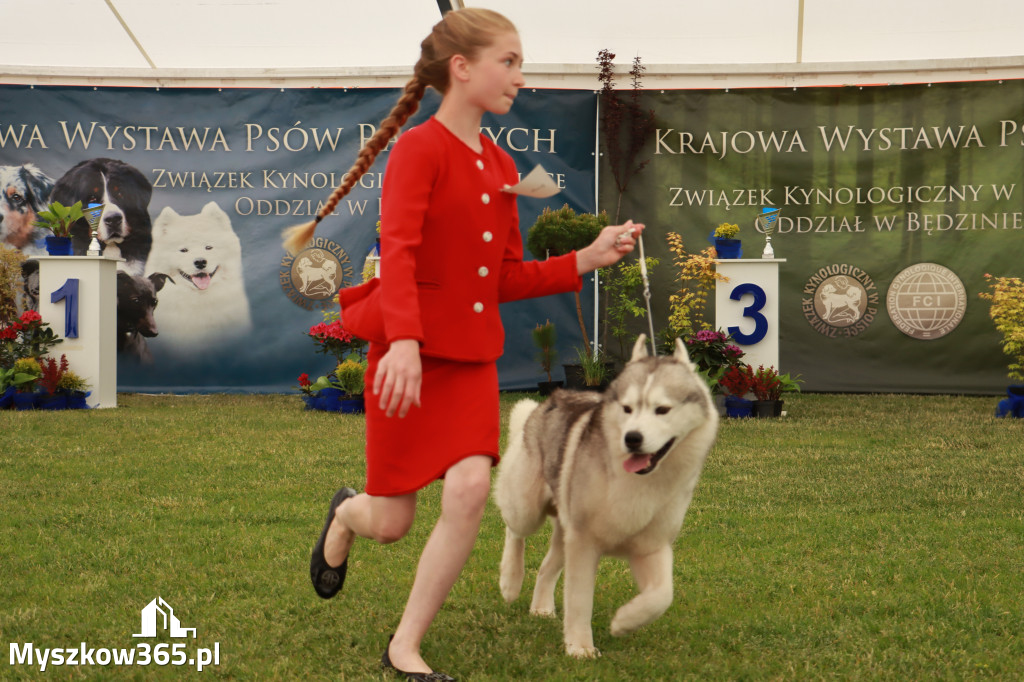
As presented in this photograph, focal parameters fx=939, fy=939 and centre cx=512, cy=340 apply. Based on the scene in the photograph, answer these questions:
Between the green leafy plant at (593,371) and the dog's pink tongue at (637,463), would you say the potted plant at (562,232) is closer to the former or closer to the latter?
the green leafy plant at (593,371)

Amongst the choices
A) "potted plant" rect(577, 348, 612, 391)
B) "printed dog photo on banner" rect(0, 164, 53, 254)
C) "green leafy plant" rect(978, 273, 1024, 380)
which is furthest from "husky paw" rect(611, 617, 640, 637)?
"printed dog photo on banner" rect(0, 164, 53, 254)

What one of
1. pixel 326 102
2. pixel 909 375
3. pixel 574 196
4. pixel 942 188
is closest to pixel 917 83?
pixel 942 188

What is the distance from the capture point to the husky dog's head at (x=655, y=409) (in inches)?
99.0

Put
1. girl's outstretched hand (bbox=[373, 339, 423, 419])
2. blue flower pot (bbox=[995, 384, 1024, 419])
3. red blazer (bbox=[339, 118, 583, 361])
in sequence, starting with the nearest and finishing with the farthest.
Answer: girl's outstretched hand (bbox=[373, 339, 423, 419]), red blazer (bbox=[339, 118, 583, 361]), blue flower pot (bbox=[995, 384, 1024, 419])

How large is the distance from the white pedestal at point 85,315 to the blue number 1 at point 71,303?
3cm

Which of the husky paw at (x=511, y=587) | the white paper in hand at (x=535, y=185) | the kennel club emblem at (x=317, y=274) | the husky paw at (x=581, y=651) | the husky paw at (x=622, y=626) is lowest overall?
the husky paw at (x=581, y=651)

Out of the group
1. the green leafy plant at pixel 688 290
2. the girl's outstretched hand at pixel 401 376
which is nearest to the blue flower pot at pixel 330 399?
the green leafy plant at pixel 688 290

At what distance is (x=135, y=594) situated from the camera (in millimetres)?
3381

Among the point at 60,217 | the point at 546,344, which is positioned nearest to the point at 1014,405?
the point at 546,344

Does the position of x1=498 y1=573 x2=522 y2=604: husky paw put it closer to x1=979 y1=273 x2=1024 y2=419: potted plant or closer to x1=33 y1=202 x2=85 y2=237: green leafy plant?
x1=979 y1=273 x2=1024 y2=419: potted plant

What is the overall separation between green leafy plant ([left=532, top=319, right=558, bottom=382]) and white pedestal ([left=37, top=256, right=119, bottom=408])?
4.55 meters

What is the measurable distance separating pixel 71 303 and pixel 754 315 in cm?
676

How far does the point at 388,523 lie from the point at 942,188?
9.89 metres

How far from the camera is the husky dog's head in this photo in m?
2.51
